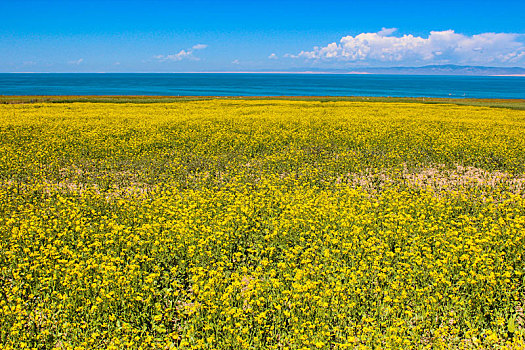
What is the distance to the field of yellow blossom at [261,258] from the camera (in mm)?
5500

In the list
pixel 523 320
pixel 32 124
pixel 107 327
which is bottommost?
pixel 523 320

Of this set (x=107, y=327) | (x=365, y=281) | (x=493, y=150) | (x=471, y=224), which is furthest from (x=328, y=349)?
(x=493, y=150)

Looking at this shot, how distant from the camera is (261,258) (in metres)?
7.89

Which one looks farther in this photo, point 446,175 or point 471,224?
point 446,175

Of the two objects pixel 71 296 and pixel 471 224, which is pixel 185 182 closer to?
pixel 71 296

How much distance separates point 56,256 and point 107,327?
2239 mm

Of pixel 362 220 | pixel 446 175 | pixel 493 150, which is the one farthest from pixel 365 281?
pixel 493 150

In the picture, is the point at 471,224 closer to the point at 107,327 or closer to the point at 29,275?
the point at 107,327

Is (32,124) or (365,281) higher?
(32,124)

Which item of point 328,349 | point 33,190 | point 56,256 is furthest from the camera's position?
point 33,190

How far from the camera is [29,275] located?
6414 mm

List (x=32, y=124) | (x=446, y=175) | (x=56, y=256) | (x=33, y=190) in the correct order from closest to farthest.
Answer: (x=56, y=256) < (x=33, y=190) < (x=446, y=175) < (x=32, y=124)

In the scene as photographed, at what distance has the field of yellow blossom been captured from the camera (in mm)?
5500

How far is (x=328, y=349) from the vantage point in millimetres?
5082
